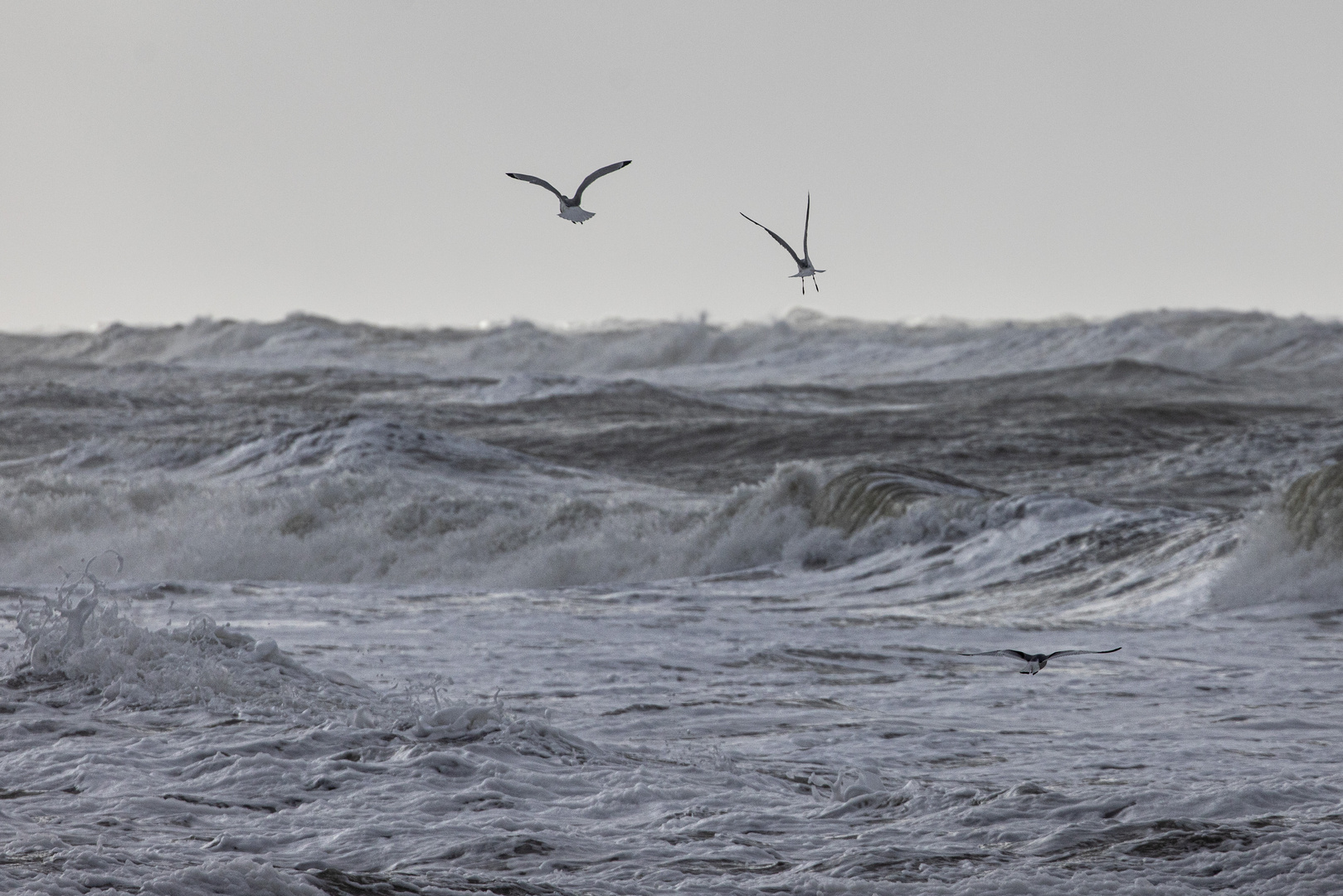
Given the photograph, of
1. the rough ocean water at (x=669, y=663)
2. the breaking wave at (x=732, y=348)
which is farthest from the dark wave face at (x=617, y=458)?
the breaking wave at (x=732, y=348)

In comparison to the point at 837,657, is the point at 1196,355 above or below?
above

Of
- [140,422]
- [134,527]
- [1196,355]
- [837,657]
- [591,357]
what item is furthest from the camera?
[591,357]

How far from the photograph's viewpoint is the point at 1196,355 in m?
49.6

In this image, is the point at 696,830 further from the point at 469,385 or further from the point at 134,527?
the point at 469,385

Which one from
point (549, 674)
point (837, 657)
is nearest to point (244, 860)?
point (549, 674)

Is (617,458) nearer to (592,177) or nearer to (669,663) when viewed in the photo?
(669,663)

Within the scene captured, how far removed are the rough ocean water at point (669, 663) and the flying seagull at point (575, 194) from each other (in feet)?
6.11

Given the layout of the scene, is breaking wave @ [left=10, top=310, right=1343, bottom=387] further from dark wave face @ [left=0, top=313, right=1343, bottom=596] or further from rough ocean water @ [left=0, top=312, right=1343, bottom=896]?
rough ocean water @ [left=0, top=312, right=1343, bottom=896]

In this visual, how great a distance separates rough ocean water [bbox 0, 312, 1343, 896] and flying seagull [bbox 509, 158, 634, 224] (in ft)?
6.11

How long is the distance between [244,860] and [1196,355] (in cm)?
4857

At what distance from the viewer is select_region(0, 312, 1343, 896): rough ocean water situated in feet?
15.8

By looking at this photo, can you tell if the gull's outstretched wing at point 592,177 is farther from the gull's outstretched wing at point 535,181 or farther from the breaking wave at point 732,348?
the breaking wave at point 732,348

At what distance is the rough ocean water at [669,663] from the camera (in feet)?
15.8

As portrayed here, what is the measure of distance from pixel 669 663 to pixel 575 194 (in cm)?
478
